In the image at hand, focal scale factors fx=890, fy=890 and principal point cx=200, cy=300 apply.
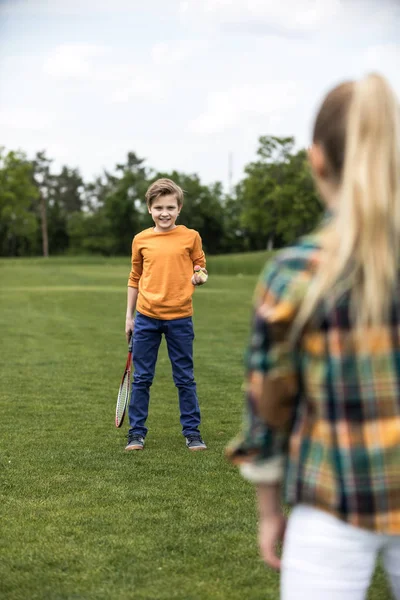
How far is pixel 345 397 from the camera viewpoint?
182 centimetres

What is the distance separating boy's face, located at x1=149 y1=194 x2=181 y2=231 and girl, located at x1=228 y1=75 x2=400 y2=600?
14.7 feet

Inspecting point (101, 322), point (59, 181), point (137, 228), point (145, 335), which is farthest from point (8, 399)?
point (59, 181)

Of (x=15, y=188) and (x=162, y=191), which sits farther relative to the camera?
(x=15, y=188)

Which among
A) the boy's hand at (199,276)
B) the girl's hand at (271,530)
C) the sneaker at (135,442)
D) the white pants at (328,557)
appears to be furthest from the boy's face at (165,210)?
the white pants at (328,557)

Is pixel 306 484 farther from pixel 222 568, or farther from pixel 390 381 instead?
pixel 222 568

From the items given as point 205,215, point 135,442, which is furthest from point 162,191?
point 205,215

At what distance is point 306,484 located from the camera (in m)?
1.85

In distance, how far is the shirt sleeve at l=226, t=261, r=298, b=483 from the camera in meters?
1.83

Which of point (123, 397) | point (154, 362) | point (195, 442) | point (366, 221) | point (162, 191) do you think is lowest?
point (195, 442)

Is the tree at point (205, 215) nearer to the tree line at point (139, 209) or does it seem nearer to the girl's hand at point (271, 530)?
the tree line at point (139, 209)

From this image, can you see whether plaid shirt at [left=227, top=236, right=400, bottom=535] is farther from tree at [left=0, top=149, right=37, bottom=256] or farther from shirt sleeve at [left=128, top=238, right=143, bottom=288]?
tree at [left=0, top=149, right=37, bottom=256]

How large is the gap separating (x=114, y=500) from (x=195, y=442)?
152cm

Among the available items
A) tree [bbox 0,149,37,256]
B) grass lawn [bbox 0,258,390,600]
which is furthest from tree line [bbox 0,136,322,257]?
grass lawn [bbox 0,258,390,600]

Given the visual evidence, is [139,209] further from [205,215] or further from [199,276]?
[199,276]
